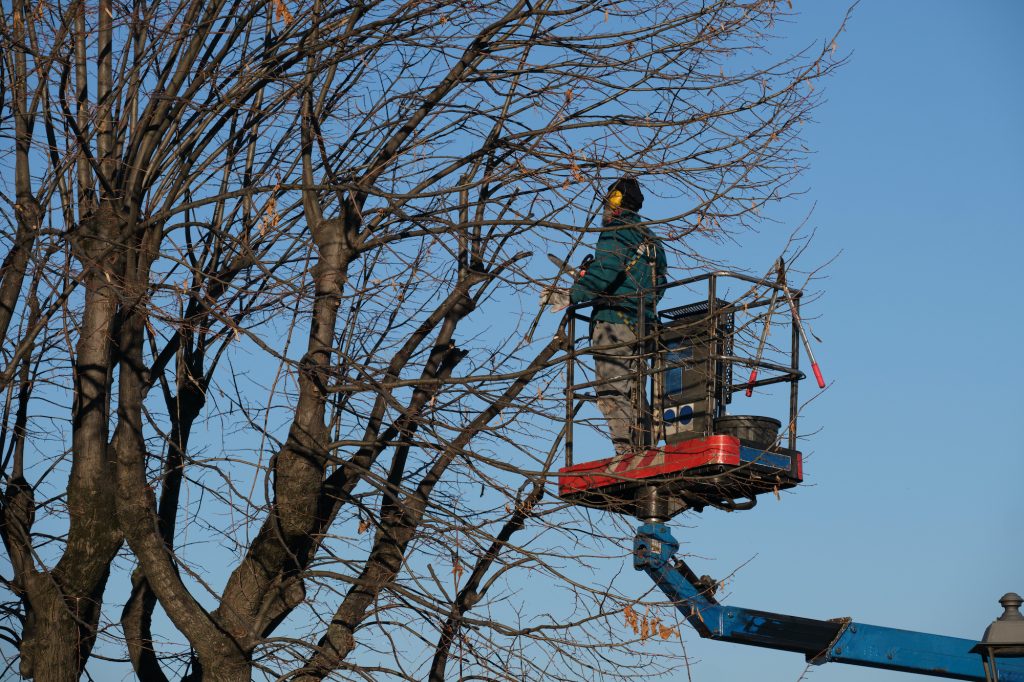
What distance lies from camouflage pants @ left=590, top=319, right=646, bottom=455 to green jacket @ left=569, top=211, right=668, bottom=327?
152 mm

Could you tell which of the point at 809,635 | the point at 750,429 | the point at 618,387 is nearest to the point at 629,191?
the point at 618,387

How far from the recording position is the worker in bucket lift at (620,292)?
28.4 ft

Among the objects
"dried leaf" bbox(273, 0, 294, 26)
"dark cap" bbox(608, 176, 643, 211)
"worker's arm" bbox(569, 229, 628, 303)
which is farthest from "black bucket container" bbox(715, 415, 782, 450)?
"dried leaf" bbox(273, 0, 294, 26)

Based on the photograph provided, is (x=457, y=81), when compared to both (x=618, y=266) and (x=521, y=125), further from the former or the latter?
(x=618, y=266)

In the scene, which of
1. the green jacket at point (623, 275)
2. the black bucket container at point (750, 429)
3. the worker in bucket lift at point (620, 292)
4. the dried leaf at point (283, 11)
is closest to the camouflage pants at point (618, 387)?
the worker in bucket lift at point (620, 292)

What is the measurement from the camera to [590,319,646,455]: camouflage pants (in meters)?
9.18

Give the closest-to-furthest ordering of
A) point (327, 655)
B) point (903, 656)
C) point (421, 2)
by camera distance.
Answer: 1. point (327, 655)
2. point (421, 2)
3. point (903, 656)

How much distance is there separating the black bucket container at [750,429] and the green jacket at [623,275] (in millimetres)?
1013

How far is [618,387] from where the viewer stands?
9711 millimetres

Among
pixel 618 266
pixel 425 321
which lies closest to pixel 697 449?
pixel 618 266

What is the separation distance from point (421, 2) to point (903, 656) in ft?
20.1

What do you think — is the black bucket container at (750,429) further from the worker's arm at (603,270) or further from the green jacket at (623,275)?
the worker's arm at (603,270)

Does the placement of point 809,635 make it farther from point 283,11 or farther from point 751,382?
point 283,11

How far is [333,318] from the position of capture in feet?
26.4
